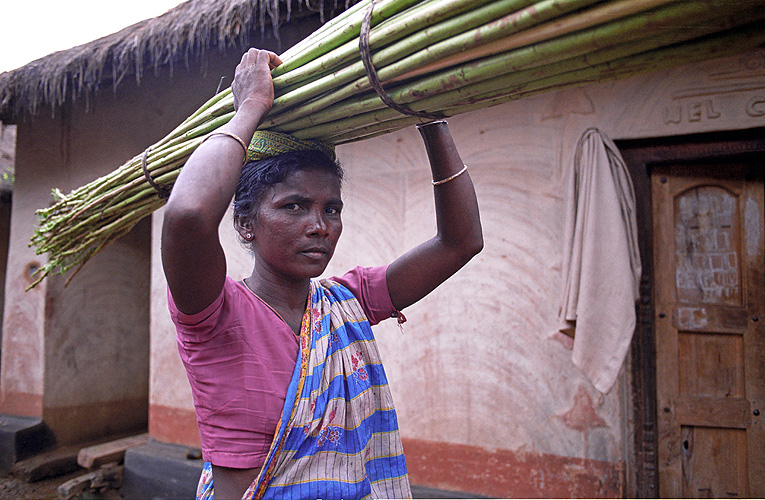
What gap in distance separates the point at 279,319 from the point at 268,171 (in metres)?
0.39

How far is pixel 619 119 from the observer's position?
3.11 m

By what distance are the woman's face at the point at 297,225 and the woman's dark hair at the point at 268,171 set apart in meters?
0.02

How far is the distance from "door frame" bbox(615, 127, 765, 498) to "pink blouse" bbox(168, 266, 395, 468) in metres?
2.50

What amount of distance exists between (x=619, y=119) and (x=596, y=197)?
0.59 m

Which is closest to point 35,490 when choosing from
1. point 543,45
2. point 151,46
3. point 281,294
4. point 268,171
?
point 151,46

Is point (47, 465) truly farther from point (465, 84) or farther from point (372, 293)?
point (465, 84)

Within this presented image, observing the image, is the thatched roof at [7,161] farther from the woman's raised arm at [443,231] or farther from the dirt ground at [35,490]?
the woman's raised arm at [443,231]

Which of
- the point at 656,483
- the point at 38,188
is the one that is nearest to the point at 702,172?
the point at 656,483

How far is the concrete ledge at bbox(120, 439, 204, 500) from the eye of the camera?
4016 mm

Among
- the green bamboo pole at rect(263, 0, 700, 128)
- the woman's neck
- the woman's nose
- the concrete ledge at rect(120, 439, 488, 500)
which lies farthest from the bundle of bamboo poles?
the concrete ledge at rect(120, 439, 488, 500)

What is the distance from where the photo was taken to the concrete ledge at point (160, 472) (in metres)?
4.02

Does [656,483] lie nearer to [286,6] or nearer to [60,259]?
[60,259]

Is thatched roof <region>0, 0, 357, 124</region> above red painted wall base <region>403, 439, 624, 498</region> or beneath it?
above

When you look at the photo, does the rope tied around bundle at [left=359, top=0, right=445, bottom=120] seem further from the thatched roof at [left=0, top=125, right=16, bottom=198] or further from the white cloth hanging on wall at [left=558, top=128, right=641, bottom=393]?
the thatched roof at [left=0, top=125, right=16, bottom=198]
